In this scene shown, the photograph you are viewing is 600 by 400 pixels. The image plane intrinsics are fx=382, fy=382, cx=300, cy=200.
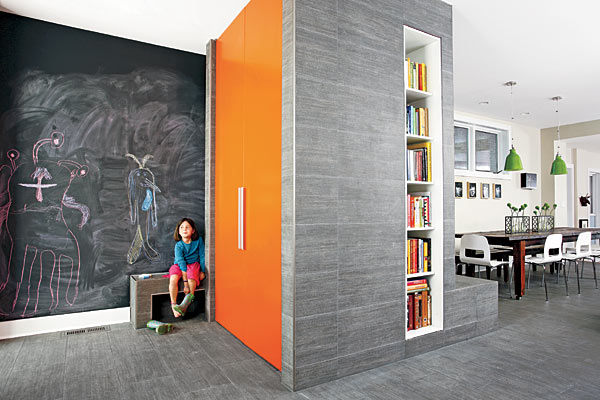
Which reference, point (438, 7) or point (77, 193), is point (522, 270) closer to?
point (438, 7)

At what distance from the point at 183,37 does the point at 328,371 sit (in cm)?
333

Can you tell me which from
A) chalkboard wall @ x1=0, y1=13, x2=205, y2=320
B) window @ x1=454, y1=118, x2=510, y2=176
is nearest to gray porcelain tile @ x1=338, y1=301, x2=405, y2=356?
chalkboard wall @ x1=0, y1=13, x2=205, y2=320

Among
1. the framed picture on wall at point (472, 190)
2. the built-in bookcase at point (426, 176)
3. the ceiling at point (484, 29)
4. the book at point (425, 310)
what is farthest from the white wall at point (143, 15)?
the framed picture on wall at point (472, 190)

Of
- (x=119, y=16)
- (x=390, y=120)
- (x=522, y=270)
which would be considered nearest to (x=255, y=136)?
(x=390, y=120)

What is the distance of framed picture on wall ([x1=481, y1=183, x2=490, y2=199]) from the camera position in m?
6.99

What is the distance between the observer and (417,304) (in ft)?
9.87

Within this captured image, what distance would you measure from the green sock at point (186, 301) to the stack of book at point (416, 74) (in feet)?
9.16

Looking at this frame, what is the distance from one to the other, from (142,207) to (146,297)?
2.96ft

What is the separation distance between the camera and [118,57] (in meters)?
3.81

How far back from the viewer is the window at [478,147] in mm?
6785

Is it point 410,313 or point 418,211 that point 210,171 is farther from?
point 410,313

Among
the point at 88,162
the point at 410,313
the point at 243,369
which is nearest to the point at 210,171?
the point at 88,162

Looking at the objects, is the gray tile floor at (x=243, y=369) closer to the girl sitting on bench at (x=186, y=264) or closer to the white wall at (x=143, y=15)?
the girl sitting on bench at (x=186, y=264)

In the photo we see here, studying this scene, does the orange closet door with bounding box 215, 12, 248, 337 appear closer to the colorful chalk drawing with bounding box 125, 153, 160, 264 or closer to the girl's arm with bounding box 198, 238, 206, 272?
the girl's arm with bounding box 198, 238, 206, 272
